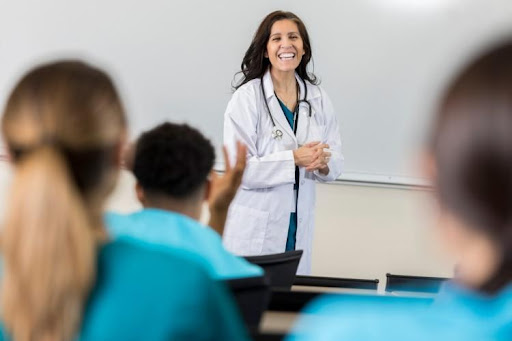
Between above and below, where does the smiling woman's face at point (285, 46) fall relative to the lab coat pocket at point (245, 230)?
above

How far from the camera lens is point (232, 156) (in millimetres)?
3521

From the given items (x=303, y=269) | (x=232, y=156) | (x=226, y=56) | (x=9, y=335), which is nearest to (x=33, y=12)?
(x=226, y=56)

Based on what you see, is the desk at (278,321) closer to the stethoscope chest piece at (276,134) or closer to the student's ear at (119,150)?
the student's ear at (119,150)

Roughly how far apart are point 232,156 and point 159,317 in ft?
8.28

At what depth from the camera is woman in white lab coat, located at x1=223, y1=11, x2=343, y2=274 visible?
336 cm

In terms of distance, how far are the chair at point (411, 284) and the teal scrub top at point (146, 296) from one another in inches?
43.3

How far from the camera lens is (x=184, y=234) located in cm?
144

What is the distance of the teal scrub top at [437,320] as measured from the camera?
668 millimetres

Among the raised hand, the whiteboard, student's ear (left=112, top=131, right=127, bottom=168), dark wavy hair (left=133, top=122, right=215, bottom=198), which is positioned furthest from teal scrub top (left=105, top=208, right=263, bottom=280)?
the whiteboard

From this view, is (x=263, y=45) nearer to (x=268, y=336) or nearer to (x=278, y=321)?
(x=278, y=321)

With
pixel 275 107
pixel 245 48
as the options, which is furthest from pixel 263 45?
pixel 245 48

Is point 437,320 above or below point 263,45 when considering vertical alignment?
below

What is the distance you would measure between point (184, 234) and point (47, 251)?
0.47 m

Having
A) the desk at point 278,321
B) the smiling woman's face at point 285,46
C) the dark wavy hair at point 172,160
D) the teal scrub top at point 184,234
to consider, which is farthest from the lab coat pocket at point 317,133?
the teal scrub top at point 184,234
